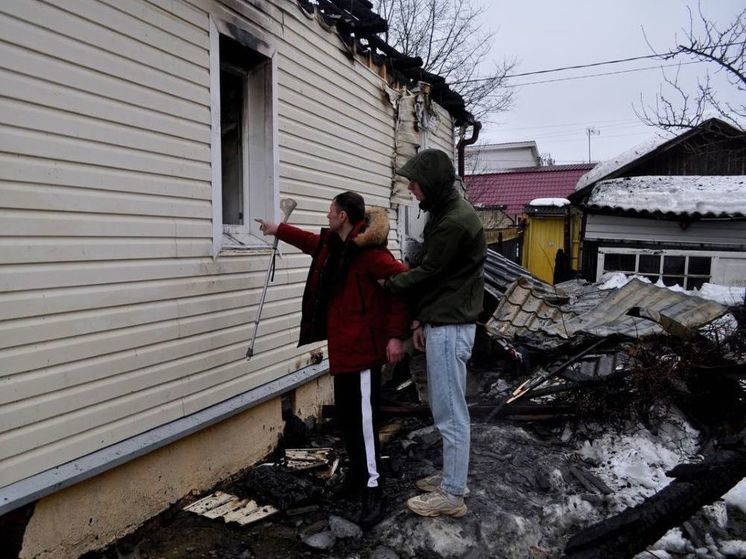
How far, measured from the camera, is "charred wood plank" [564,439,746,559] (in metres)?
2.76

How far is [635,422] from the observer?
5.04 meters

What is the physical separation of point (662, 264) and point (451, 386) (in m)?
10.1

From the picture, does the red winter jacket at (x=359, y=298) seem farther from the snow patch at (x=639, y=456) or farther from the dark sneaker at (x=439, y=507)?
the snow patch at (x=639, y=456)

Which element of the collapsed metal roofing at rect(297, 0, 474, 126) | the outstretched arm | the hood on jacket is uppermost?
the collapsed metal roofing at rect(297, 0, 474, 126)

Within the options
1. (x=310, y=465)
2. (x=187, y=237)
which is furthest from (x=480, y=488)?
(x=187, y=237)

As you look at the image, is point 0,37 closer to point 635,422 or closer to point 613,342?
point 635,422

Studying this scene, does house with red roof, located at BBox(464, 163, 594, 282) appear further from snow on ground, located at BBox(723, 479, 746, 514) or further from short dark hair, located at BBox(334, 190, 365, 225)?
short dark hair, located at BBox(334, 190, 365, 225)

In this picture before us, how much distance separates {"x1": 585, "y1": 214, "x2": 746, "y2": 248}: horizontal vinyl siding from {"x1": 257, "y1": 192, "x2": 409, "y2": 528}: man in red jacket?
10052 mm

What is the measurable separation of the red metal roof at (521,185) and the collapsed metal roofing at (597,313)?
18.5 metres

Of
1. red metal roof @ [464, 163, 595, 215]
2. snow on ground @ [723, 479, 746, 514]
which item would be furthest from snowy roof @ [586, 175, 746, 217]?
red metal roof @ [464, 163, 595, 215]

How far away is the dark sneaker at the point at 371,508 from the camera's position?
337 cm

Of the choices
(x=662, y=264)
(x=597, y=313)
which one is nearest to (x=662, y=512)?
(x=597, y=313)

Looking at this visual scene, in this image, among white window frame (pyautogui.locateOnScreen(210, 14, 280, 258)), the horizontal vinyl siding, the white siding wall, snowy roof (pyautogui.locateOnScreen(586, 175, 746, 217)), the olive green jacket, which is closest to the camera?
the white siding wall

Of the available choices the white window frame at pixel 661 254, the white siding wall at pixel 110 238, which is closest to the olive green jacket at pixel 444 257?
the white siding wall at pixel 110 238
